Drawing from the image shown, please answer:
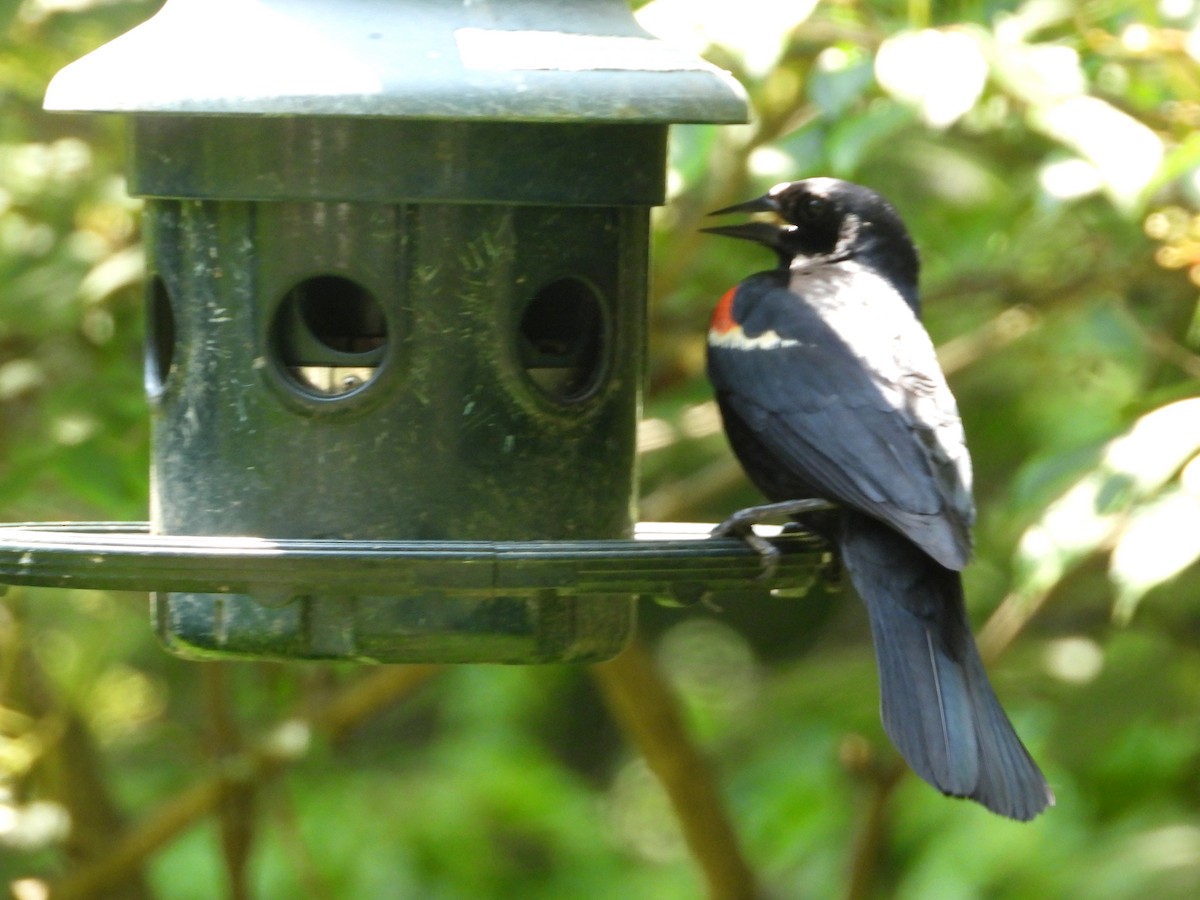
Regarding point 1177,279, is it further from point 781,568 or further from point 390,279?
point 390,279

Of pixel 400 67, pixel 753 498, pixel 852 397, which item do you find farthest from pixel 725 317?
pixel 753 498

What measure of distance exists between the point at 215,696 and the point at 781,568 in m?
2.44

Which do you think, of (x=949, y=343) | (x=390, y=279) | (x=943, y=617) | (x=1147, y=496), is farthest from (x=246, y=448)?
(x=949, y=343)

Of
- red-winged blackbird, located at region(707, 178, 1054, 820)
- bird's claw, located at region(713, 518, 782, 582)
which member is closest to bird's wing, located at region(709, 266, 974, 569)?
red-winged blackbird, located at region(707, 178, 1054, 820)

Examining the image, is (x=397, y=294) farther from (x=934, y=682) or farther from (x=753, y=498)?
(x=753, y=498)

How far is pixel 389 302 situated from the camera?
274 centimetres

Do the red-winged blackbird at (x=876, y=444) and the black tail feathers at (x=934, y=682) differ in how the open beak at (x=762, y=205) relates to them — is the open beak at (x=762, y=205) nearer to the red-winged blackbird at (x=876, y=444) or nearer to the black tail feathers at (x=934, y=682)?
the red-winged blackbird at (x=876, y=444)

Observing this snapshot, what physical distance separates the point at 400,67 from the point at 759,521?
3.13 ft

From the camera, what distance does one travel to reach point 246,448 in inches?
110

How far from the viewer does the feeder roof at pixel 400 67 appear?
2.42 metres

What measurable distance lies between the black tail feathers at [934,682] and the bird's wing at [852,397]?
0.16m

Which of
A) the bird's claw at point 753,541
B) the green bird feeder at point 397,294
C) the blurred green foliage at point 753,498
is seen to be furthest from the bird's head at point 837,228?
the bird's claw at point 753,541

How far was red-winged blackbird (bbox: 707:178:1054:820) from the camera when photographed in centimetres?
290

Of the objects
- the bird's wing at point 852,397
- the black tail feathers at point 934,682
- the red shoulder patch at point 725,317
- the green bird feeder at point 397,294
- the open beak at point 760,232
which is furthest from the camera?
the open beak at point 760,232
